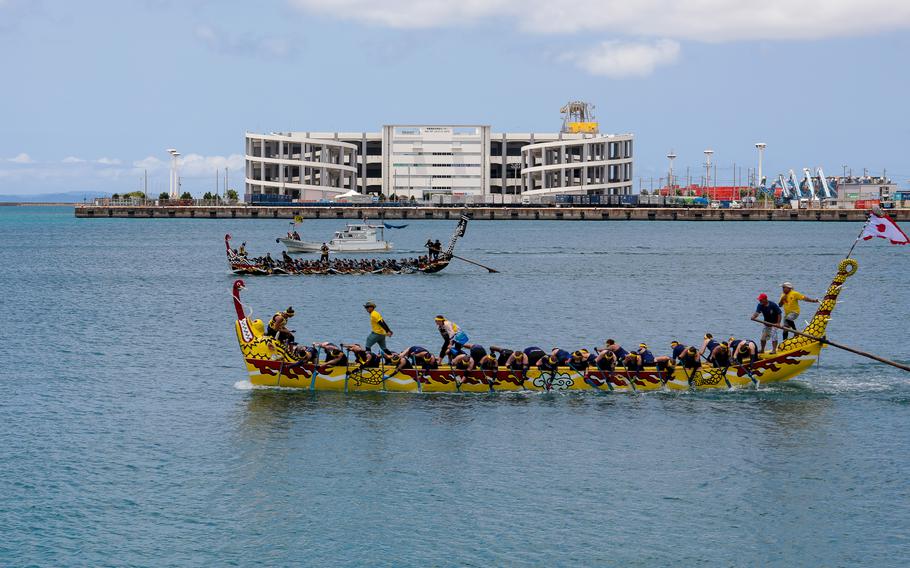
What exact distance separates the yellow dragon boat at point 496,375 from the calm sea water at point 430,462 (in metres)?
0.52

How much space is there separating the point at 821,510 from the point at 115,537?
1600cm

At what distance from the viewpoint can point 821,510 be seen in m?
25.1

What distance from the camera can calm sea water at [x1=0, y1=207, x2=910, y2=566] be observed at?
23.1 metres

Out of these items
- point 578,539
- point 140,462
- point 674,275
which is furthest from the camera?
point 674,275

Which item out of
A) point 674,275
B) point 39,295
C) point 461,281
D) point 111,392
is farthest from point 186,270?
point 111,392

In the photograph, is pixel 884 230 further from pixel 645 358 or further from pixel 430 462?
pixel 430 462

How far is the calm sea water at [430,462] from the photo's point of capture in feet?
75.8

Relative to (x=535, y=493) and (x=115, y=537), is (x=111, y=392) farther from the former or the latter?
(x=535, y=493)

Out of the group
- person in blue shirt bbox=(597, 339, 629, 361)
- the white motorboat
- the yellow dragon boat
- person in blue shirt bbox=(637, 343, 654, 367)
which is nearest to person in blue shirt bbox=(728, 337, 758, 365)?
the yellow dragon boat

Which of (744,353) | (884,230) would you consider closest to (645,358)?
(744,353)

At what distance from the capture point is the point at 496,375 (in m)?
35.6

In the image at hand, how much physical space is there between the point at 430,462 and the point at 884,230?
17.3 m

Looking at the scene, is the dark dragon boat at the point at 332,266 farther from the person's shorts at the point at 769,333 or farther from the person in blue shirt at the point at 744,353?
the person in blue shirt at the point at 744,353

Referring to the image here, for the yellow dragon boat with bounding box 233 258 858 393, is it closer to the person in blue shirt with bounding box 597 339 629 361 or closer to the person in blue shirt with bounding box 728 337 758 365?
the person in blue shirt with bounding box 728 337 758 365
